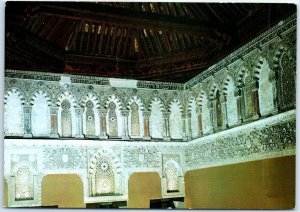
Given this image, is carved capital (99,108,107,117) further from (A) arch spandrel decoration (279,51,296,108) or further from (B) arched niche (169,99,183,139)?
(A) arch spandrel decoration (279,51,296,108)

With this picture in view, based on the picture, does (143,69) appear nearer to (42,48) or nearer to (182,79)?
(182,79)

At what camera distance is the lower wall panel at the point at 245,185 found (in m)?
2.68

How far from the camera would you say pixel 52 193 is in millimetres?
2887

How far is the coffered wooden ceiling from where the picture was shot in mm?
2820

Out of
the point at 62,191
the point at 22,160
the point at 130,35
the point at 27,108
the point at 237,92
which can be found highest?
the point at 130,35

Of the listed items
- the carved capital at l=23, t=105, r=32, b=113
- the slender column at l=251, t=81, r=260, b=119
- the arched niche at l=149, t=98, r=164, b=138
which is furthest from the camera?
the arched niche at l=149, t=98, r=164, b=138

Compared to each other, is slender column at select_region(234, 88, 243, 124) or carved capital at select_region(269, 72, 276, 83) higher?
carved capital at select_region(269, 72, 276, 83)

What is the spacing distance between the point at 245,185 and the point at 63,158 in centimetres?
131

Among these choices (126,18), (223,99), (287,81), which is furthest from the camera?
(223,99)

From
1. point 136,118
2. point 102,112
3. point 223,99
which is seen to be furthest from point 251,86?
point 102,112

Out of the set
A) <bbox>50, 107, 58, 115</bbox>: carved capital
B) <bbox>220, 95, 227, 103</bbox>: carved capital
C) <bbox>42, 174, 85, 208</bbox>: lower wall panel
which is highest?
<bbox>220, 95, 227, 103</bbox>: carved capital

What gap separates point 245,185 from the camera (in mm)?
2811

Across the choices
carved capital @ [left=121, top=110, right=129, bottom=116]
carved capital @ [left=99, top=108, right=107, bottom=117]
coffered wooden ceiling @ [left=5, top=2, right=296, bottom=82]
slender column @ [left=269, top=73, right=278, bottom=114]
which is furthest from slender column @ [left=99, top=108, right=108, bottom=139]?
slender column @ [left=269, top=73, right=278, bottom=114]

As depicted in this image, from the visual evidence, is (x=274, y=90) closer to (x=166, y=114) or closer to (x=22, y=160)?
(x=166, y=114)
